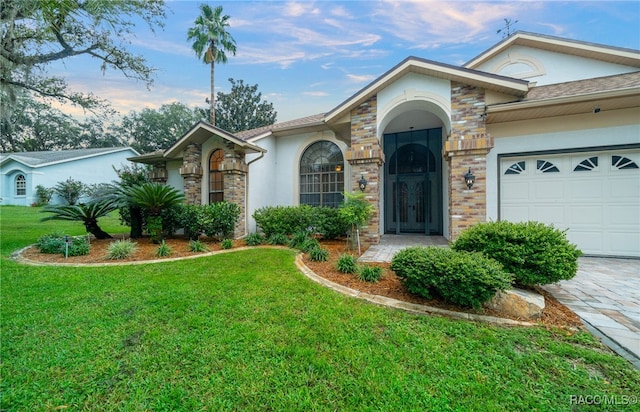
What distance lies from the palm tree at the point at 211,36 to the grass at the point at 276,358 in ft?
59.6

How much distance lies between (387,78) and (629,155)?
691 cm

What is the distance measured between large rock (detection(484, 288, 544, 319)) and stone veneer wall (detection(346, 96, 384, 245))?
14.7 feet

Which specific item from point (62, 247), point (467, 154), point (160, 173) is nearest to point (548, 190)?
point (467, 154)

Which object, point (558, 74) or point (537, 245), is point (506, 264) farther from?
point (558, 74)

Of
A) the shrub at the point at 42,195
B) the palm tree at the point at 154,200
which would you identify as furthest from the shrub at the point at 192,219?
the shrub at the point at 42,195

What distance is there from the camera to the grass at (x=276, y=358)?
1.96m

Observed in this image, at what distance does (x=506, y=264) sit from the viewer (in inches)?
154

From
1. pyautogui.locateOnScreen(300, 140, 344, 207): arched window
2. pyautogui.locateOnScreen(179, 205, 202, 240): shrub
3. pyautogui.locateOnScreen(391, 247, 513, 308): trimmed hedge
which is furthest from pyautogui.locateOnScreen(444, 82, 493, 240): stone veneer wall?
pyautogui.locateOnScreen(179, 205, 202, 240): shrub

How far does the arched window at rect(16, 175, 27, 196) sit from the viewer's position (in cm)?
1980

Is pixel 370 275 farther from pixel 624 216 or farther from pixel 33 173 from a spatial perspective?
pixel 33 173

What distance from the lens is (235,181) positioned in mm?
9133

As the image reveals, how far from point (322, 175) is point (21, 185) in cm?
2710

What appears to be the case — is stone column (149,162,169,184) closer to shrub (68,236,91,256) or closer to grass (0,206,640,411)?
shrub (68,236,91,256)

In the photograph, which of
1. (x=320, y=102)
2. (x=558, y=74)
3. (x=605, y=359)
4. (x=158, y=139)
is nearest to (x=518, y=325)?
(x=605, y=359)
